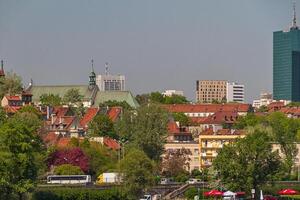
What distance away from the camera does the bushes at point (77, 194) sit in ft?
278

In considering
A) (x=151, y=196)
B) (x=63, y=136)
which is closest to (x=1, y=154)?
(x=151, y=196)

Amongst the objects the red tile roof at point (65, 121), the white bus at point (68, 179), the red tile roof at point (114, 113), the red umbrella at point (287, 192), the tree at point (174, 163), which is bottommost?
the red umbrella at point (287, 192)

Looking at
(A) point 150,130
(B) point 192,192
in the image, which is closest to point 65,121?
(A) point 150,130

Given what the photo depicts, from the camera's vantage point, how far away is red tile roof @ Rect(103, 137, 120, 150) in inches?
4914

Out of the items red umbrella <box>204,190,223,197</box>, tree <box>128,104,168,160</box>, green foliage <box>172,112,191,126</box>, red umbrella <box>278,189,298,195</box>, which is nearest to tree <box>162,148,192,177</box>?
tree <box>128,104,168,160</box>

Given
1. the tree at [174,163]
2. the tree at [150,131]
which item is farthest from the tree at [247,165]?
the tree at [174,163]

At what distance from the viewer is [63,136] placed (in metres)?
136

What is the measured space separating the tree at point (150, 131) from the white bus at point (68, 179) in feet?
31.3

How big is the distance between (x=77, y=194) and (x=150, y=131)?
26.0 metres

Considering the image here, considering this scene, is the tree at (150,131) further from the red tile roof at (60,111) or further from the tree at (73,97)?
the tree at (73,97)

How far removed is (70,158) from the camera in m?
111

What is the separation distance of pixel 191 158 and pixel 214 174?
41.7m

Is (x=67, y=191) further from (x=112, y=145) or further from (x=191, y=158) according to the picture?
(x=191, y=158)

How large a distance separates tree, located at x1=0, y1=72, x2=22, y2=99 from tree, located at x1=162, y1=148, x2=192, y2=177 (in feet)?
151
